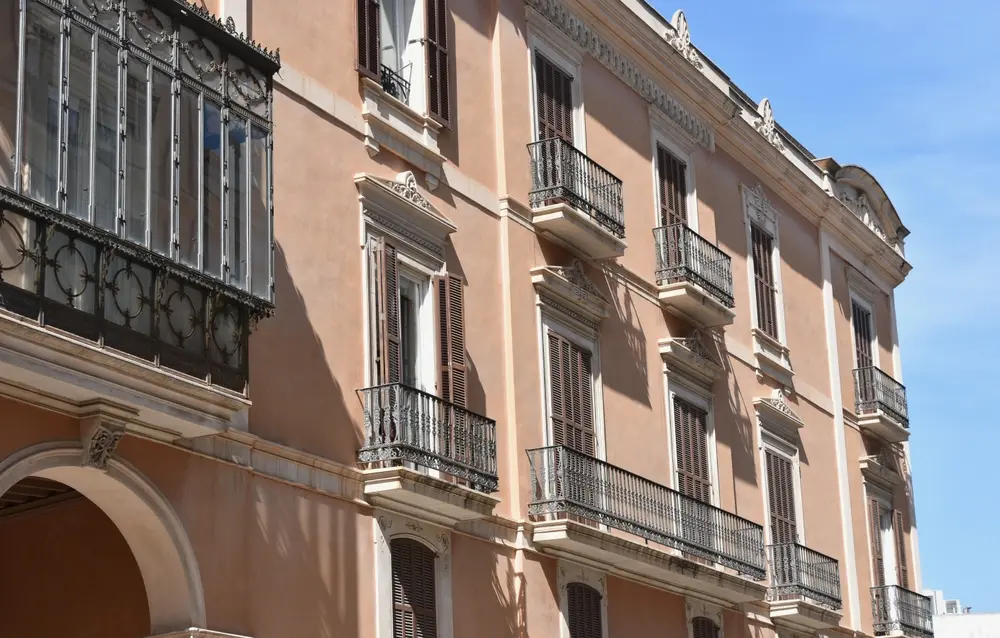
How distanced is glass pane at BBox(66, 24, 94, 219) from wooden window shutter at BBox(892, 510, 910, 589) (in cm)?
2125

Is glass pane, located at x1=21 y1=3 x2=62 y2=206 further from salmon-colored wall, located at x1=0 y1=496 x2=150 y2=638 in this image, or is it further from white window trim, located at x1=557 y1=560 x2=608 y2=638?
white window trim, located at x1=557 y1=560 x2=608 y2=638

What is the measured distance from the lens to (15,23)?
11797 mm

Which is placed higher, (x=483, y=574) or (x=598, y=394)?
(x=598, y=394)

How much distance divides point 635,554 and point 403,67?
6334 millimetres

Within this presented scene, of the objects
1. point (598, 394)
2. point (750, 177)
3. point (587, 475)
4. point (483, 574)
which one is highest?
point (750, 177)

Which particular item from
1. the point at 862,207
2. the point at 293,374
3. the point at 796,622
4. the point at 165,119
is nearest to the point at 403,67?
the point at 293,374

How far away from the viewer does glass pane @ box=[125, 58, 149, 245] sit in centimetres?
1255

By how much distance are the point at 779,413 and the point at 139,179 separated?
15176mm

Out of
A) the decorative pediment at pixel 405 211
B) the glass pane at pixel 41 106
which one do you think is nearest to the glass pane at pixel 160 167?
the glass pane at pixel 41 106

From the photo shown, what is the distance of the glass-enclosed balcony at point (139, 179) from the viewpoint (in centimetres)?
1175

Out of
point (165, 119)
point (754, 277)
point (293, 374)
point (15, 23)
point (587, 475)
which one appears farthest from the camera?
point (754, 277)

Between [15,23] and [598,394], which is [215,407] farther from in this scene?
[598,394]

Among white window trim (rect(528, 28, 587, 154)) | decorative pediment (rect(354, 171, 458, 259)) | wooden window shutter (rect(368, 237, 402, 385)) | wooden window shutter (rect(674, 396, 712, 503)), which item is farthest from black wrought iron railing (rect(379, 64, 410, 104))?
wooden window shutter (rect(674, 396, 712, 503))

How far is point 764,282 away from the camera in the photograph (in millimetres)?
26953
